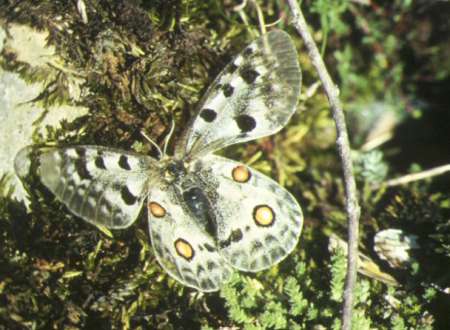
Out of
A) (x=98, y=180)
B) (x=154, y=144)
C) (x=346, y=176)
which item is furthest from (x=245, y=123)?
(x=98, y=180)

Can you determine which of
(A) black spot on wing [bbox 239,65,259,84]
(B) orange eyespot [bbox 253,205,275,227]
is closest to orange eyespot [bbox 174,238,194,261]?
(B) orange eyespot [bbox 253,205,275,227]

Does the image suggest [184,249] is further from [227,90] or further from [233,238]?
[227,90]

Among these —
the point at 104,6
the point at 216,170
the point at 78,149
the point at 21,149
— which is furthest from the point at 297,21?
the point at 21,149

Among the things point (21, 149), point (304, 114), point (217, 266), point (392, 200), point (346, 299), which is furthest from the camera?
point (304, 114)

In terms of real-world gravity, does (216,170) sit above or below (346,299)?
above

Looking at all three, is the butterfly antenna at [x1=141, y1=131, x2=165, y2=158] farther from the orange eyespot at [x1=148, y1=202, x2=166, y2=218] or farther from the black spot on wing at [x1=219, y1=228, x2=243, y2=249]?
the black spot on wing at [x1=219, y1=228, x2=243, y2=249]

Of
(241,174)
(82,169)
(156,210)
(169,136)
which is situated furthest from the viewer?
(169,136)

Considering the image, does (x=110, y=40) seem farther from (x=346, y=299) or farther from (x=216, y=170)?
(x=346, y=299)
